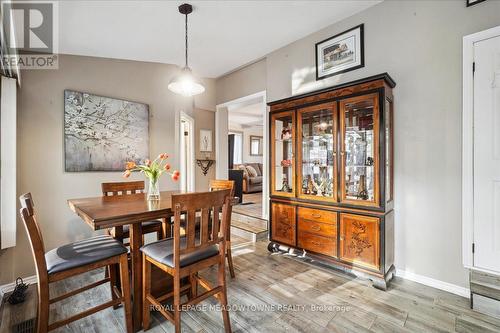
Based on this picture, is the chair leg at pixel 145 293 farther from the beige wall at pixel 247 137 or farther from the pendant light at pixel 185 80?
the beige wall at pixel 247 137

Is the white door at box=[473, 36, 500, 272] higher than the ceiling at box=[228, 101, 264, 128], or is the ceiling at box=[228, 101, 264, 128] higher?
the ceiling at box=[228, 101, 264, 128]

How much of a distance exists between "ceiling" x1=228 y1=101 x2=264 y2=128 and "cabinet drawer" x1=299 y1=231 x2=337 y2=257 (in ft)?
12.5

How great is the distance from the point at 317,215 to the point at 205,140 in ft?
9.26

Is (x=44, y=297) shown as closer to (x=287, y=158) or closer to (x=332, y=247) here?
(x=332, y=247)

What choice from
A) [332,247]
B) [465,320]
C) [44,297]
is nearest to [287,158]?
[332,247]

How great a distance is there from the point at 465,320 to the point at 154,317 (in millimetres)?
2343

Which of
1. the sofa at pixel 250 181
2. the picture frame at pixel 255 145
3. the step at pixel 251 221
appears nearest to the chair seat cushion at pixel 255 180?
the sofa at pixel 250 181

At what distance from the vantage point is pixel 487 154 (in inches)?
78.3

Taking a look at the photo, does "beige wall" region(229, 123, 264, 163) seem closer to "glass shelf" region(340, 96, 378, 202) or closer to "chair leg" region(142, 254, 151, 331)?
"glass shelf" region(340, 96, 378, 202)

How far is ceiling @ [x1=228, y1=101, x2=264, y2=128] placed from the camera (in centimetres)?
650

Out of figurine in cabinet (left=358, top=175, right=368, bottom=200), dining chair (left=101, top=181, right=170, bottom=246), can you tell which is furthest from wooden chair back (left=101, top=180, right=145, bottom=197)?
figurine in cabinet (left=358, top=175, right=368, bottom=200)

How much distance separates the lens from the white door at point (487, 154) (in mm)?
1952

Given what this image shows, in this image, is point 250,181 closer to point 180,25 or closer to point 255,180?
point 255,180

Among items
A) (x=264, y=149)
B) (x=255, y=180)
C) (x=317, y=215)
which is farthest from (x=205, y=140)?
(x=255, y=180)
